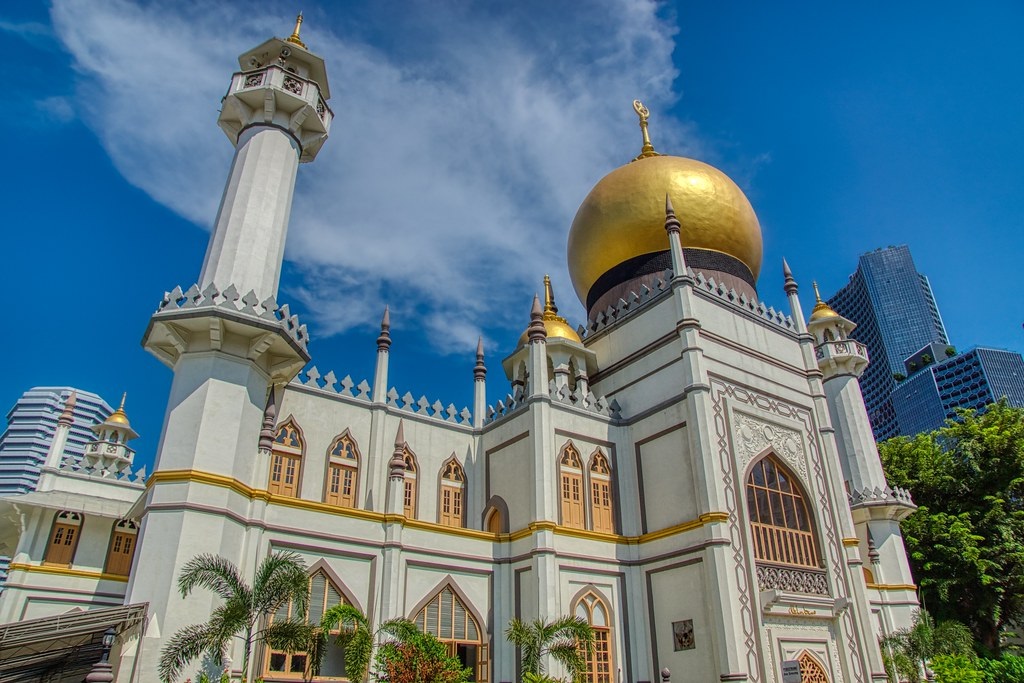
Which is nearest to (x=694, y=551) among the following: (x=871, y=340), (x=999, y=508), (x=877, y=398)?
(x=999, y=508)

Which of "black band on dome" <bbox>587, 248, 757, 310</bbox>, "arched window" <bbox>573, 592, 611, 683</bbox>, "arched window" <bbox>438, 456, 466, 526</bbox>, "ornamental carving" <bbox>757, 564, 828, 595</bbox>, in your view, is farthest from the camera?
"black band on dome" <bbox>587, 248, 757, 310</bbox>

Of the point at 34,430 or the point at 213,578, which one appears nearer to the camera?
the point at 213,578

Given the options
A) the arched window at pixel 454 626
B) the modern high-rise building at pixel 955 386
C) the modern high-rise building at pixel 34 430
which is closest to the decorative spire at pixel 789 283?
the arched window at pixel 454 626

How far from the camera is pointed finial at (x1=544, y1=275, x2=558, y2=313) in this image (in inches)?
894

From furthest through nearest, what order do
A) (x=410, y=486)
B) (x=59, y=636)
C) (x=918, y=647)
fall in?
(x=918, y=647) < (x=410, y=486) < (x=59, y=636)

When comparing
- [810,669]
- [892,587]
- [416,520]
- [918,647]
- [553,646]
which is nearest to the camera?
[553,646]

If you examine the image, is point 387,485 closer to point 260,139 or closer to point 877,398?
point 260,139

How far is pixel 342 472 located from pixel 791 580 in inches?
402

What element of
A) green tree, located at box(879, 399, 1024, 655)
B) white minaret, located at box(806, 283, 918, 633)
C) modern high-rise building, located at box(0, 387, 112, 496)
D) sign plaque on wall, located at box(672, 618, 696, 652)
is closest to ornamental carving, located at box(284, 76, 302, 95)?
sign plaque on wall, located at box(672, 618, 696, 652)

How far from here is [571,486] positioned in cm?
1703

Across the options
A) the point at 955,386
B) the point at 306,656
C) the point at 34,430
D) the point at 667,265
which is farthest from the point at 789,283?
the point at 34,430

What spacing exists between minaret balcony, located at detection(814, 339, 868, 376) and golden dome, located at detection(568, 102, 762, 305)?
592cm

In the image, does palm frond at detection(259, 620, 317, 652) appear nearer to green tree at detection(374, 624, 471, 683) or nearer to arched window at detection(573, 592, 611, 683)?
green tree at detection(374, 624, 471, 683)

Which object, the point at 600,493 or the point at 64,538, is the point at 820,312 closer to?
the point at 600,493
